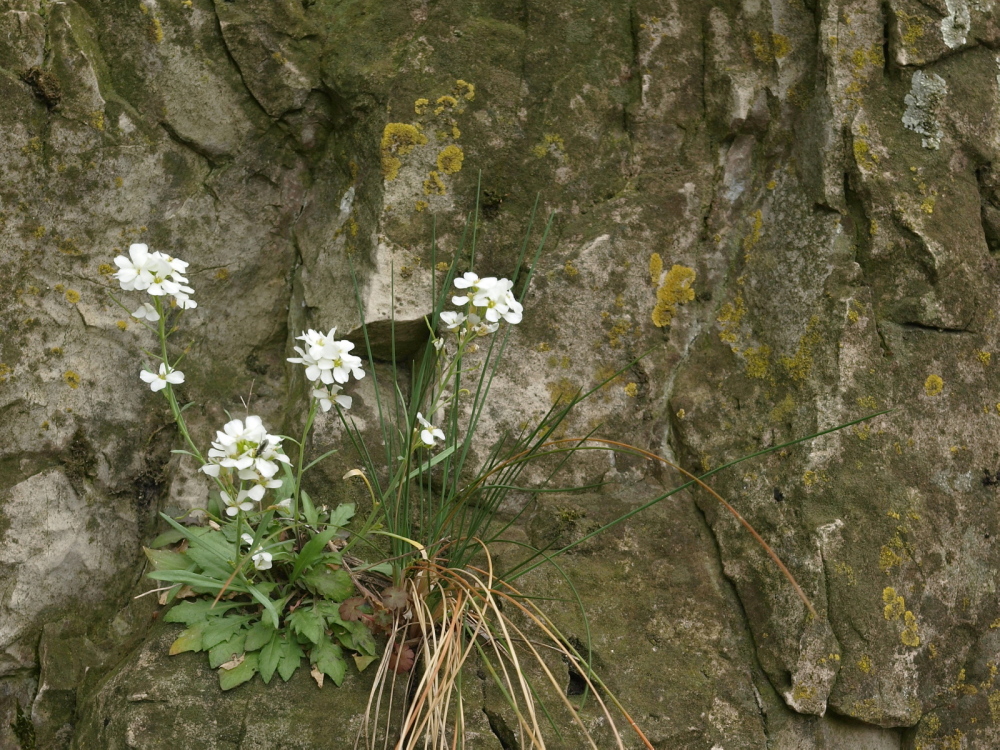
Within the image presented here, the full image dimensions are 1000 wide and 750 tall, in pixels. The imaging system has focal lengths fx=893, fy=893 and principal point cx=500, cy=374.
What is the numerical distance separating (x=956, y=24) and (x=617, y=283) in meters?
1.37

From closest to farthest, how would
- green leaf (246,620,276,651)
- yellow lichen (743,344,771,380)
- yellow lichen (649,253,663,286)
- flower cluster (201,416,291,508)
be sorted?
flower cluster (201,416,291,508), green leaf (246,620,276,651), yellow lichen (743,344,771,380), yellow lichen (649,253,663,286)

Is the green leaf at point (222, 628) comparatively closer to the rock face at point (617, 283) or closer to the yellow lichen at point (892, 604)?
the rock face at point (617, 283)

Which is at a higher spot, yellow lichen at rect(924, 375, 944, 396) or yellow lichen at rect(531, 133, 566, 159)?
yellow lichen at rect(531, 133, 566, 159)

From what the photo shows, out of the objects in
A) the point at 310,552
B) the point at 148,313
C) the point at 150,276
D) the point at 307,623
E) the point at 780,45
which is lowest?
the point at 307,623

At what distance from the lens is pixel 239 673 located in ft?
7.16

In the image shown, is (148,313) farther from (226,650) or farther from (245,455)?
(226,650)

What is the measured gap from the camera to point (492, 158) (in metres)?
2.84

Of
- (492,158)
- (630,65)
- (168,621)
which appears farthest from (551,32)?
(168,621)

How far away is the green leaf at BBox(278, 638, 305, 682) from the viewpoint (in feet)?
7.17

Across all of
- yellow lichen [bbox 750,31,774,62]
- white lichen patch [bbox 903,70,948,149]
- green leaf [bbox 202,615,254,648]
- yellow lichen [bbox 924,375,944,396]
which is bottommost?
green leaf [bbox 202,615,254,648]

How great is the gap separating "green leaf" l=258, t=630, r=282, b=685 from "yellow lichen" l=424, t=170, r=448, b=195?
1391mm

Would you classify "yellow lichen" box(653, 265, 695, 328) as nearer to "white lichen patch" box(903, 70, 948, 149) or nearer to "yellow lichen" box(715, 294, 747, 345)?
"yellow lichen" box(715, 294, 747, 345)

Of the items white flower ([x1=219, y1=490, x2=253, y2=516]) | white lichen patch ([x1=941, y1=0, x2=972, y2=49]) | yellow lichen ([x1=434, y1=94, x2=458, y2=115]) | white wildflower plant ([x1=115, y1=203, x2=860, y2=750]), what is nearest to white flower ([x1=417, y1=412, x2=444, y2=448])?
white wildflower plant ([x1=115, y1=203, x2=860, y2=750])

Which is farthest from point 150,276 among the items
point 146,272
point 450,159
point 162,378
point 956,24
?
point 956,24
